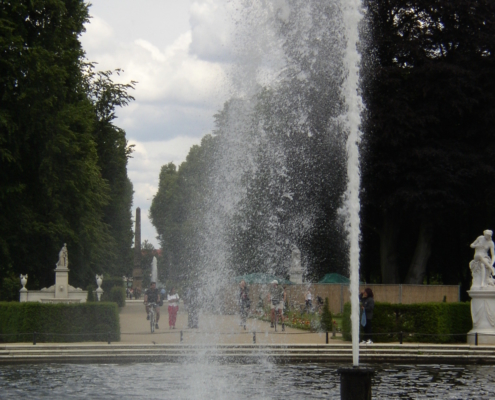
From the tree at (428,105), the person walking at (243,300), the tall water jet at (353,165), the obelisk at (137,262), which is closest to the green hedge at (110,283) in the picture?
the obelisk at (137,262)

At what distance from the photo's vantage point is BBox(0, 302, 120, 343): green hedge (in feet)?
77.3

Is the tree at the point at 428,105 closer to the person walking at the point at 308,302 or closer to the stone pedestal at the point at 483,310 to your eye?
the person walking at the point at 308,302

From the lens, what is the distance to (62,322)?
23.7 m

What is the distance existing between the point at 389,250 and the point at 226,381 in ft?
87.8

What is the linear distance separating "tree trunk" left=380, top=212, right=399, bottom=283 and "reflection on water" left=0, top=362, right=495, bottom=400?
21.0 m

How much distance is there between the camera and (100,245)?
42.0 metres

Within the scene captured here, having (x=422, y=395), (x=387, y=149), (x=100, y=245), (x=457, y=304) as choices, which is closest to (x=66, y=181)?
(x=100, y=245)

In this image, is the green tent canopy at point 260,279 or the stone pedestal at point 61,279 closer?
the stone pedestal at point 61,279

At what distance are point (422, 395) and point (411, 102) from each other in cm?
2446

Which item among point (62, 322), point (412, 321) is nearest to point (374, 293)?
point (412, 321)

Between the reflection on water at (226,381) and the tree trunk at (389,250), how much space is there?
68.8 ft

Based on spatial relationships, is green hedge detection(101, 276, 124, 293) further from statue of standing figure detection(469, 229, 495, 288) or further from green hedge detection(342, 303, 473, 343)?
statue of standing figure detection(469, 229, 495, 288)

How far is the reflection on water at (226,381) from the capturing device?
14.4 metres

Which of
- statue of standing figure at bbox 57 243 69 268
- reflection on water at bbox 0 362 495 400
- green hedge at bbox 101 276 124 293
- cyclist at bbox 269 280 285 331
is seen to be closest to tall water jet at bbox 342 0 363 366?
reflection on water at bbox 0 362 495 400
